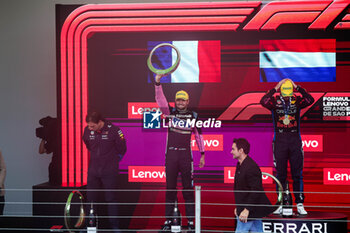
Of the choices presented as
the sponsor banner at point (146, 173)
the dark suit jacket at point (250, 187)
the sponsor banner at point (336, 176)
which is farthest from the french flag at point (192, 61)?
the sponsor banner at point (336, 176)

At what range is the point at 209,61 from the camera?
546cm

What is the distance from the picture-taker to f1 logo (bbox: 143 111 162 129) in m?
5.52

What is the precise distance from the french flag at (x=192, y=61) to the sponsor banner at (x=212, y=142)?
64 centimetres

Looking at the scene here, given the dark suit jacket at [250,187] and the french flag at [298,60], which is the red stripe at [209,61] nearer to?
the french flag at [298,60]

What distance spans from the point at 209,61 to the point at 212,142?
3.08ft

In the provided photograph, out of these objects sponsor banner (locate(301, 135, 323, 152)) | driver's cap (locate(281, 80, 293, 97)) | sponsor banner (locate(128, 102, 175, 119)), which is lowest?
sponsor banner (locate(301, 135, 323, 152))

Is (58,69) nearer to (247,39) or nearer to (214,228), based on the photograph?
(247,39)

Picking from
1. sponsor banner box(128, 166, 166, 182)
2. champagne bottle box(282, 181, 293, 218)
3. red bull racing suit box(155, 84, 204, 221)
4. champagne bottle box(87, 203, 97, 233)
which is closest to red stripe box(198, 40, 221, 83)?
red bull racing suit box(155, 84, 204, 221)

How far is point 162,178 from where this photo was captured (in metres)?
5.50

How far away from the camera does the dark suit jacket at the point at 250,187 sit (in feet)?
14.1

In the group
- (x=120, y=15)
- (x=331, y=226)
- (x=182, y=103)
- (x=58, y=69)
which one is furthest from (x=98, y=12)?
(x=331, y=226)

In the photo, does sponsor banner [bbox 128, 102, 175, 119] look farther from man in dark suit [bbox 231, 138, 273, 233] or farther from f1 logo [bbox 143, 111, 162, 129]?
man in dark suit [bbox 231, 138, 273, 233]

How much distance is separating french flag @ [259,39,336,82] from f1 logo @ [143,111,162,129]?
50.2 inches

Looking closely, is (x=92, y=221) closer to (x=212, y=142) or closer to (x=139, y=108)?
(x=139, y=108)
